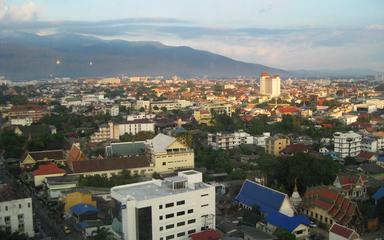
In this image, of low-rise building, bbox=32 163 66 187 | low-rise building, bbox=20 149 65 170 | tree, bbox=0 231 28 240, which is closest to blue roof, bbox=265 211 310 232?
tree, bbox=0 231 28 240

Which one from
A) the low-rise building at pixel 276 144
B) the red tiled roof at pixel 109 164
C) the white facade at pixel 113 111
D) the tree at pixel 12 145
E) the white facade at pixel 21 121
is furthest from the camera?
the white facade at pixel 113 111

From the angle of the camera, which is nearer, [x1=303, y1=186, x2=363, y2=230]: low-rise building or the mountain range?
[x1=303, y1=186, x2=363, y2=230]: low-rise building

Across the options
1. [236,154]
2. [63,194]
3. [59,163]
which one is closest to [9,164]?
[59,163]

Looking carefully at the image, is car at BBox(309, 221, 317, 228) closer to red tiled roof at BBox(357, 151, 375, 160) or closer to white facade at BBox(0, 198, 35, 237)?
white facade at BBox(0, 198, 35, 237)

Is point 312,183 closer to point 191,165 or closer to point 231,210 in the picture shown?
point 231,210

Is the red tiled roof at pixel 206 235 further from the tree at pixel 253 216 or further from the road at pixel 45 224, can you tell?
the road at pixel 45 224

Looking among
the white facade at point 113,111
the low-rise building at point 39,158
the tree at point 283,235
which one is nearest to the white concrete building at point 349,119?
the white facade at point 113,111

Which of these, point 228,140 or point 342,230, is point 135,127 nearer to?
point 228,140
